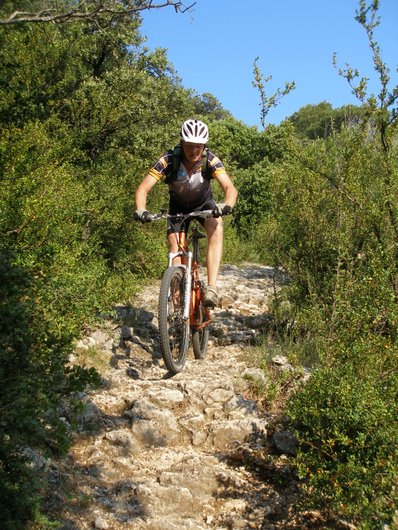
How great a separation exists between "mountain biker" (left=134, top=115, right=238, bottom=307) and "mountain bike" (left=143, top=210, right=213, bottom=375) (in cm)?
11

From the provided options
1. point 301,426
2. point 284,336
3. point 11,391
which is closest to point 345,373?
point 301,426

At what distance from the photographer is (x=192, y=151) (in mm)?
5004

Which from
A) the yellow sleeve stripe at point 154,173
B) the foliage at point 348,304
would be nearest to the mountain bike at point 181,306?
the yellow sleeve stripe at point 154,173

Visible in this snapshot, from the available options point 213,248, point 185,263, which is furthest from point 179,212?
point 185,263

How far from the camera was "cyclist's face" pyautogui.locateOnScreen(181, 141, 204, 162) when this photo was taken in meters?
4.95

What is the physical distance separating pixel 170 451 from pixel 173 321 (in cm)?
133

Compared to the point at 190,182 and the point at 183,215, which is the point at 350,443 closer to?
the point at 183,215

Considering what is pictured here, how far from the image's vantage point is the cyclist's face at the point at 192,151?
4953 mm

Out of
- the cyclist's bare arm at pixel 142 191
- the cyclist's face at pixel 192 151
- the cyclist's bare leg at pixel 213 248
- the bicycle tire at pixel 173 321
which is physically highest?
the cyclist's face at pixel 192 151

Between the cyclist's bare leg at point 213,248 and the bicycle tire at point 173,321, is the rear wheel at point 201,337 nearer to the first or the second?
Result: the cyclist's bare leg at point 213,248

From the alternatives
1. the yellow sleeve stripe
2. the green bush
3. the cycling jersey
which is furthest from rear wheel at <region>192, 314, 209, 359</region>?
the green bush

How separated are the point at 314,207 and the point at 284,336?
1.37 metres

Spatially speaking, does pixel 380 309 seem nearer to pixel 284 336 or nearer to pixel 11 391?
pixel 284 336

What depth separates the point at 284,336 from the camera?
555 centimetres
